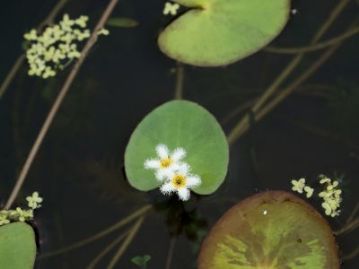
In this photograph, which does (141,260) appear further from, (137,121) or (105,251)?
(137,121)

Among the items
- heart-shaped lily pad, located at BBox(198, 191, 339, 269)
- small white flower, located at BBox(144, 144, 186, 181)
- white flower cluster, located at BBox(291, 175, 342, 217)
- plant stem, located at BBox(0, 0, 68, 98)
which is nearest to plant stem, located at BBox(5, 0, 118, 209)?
plant stem, located at BBox(0, 0, 68, 98)

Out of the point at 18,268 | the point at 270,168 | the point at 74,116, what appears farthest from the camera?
the point at 74,116

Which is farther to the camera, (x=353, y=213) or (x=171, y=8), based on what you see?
(x=171, y=8)

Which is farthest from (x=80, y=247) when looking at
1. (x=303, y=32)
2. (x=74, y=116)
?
(x=303, y=32)

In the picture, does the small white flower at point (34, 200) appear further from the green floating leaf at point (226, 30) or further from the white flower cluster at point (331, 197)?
the white flower cluster at point (331, 197)

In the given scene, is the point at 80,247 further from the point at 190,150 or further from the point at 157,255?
the point at 190,150

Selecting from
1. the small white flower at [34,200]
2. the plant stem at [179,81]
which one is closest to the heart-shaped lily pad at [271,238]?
the plant stem at [179,81]

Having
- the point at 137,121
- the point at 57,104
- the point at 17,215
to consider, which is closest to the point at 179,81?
the point at 137,121

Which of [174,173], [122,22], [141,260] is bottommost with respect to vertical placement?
[141,260]
